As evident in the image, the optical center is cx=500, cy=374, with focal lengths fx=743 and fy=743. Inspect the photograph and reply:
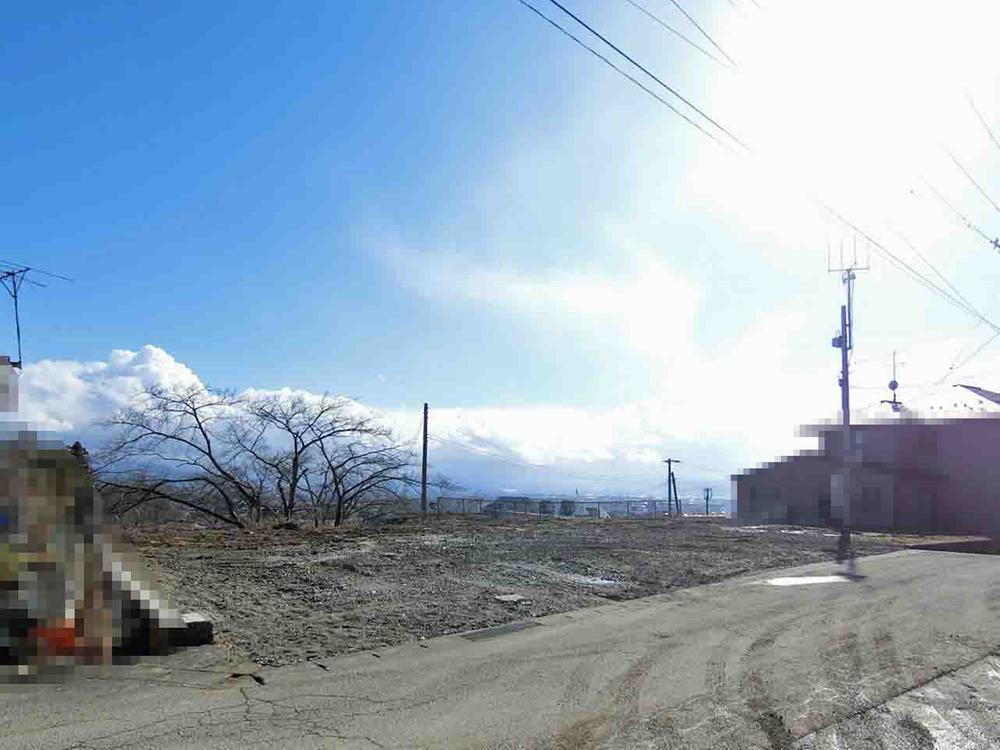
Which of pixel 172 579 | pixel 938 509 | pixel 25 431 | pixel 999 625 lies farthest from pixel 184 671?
pixel 938 509

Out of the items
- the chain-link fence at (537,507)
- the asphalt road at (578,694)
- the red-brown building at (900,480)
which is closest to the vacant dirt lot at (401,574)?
the asphalt road at (578,694)

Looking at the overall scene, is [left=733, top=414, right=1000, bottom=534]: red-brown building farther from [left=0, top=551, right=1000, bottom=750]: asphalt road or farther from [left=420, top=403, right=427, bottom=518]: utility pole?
[left=0, top=551, right=1000, bottom=750]: asphalt road

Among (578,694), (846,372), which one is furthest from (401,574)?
(846,372)

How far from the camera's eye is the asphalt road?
4996 mm

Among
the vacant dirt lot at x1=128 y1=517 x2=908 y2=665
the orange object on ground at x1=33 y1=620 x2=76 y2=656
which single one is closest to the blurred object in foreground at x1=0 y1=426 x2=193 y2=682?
the orange object on ground at x1=33 y1=620 x2=76 y2=656

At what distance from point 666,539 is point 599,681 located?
47.7 ft

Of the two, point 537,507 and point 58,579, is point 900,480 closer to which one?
point 537,507

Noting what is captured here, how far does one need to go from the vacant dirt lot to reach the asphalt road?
0.81 metres

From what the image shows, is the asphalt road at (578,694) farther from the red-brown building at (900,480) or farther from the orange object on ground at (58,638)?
the red-brown building at (900,480)

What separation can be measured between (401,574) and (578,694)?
6444mm

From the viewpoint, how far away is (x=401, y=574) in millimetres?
12023

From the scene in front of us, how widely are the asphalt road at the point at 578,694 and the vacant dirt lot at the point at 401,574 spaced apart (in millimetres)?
809

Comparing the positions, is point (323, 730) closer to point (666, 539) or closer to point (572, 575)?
point (572, 575)

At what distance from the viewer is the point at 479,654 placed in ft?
23.7
